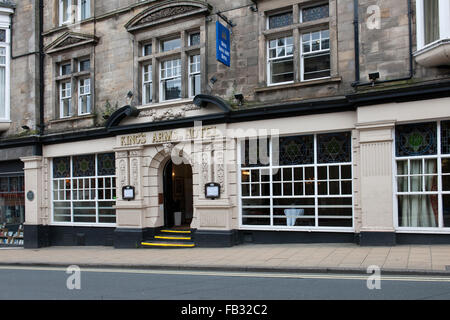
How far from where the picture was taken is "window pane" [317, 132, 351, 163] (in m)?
12.4

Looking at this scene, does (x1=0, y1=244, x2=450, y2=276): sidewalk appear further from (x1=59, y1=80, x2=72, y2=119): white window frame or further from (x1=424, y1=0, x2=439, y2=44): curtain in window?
(x1=59, y1=80, x2=72, y2=119): white window frame

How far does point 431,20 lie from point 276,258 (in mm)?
7220

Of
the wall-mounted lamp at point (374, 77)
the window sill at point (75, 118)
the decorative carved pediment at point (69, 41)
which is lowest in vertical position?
the window sill at point (75, 118)

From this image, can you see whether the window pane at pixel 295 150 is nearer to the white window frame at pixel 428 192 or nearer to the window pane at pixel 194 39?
the white window frame at pixel 428 192

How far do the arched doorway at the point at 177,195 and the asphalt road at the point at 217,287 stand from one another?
19.3 ft

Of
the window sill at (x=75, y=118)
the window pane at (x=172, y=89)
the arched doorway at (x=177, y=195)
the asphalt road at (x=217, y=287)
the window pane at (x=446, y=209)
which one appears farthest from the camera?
the window sill at (x=75, y=118)

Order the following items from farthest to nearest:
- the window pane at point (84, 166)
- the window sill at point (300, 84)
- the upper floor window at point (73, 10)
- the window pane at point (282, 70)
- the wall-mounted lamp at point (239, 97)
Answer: the upper floor window at point (73, 10), the window pane at point (84, 166), the wall-mounted lamp at point (239, 97), the window pane at point (282, 70), the window sill at point (300, 84)

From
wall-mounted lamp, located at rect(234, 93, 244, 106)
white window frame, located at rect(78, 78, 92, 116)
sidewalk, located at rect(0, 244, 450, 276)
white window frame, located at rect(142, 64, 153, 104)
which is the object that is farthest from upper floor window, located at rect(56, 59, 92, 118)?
wall-mounted lamp, located at rect(234, 93, 244, 106)

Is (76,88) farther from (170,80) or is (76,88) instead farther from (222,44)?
(222,44)

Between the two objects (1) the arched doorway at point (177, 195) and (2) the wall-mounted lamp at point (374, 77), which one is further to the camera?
(1) the arched doorway at point (177, 195)

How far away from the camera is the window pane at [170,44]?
15.3 meters

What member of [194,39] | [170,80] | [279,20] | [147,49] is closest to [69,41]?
[147,49]

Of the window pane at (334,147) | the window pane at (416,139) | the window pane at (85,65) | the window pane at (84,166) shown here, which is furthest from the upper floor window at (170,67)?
the window pane at (416,139)
